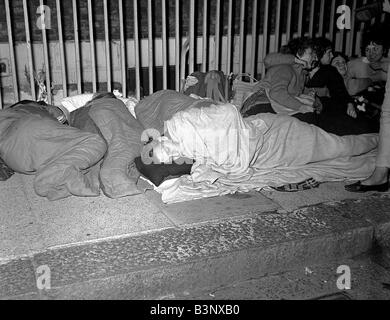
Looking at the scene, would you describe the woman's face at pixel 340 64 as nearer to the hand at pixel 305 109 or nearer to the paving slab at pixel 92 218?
the hand at pixel 305 109

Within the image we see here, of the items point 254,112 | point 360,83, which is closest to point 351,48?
point 360,83

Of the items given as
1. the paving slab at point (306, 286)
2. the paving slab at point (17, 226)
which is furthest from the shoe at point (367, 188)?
the paving slab at point (17, 226)

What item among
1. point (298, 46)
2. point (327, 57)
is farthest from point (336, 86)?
point (298, 46)

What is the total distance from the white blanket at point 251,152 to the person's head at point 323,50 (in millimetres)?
1109

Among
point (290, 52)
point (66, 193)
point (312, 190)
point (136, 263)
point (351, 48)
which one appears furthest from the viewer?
point (351, 48)

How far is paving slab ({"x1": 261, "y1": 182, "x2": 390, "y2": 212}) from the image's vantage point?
131 inches

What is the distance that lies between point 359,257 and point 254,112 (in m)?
1.82

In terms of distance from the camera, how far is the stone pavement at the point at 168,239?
2.48 m

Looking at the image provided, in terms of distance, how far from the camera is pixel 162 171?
346 centimetres

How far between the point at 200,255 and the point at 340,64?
10.7 feet

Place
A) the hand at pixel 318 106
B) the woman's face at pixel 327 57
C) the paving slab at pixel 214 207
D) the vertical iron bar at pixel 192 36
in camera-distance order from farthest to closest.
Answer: the vertical iron bar at pixel 192 36
the woman's face at pixel 327 57
the hand at pixel 318 106
the paving slab at pixel 214 207

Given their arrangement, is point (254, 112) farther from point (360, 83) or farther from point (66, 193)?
point (66, 193)

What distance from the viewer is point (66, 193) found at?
131 inches

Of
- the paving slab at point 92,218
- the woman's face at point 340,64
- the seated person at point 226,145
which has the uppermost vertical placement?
the woman's face at point 340,64
